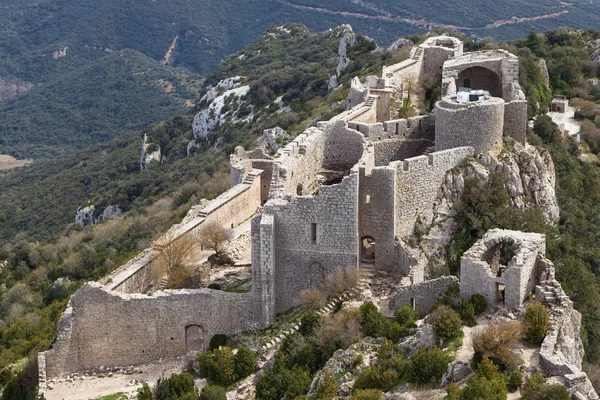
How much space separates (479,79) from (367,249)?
12610 millimetres

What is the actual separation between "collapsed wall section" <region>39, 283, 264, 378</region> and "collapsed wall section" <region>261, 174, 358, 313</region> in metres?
1.40

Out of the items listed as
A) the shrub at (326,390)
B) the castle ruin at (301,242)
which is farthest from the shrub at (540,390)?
the castle ruin at (301,242)

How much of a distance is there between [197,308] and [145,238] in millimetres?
20884

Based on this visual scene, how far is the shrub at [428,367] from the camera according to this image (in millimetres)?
22547

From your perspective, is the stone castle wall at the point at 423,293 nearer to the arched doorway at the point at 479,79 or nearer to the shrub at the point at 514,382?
the shrub at the point at 514,382

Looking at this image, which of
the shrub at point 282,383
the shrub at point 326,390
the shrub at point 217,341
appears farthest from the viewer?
the shrub at point 217,341

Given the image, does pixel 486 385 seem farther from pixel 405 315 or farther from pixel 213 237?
pixel 213 237

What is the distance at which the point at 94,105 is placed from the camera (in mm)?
130000

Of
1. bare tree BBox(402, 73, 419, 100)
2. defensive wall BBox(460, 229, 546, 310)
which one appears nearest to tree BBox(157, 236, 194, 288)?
defensive wall BBox(460, 229, 546, 310)

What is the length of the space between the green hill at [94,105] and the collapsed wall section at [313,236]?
9337 cm

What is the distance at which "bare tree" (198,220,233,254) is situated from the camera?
33.4 meters

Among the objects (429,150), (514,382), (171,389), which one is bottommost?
(171,389)

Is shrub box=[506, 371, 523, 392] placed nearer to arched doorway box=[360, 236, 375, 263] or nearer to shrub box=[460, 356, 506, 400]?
shrub box=[460, 356, 506, 400]

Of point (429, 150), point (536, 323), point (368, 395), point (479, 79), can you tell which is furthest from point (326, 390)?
point (479, 79)
